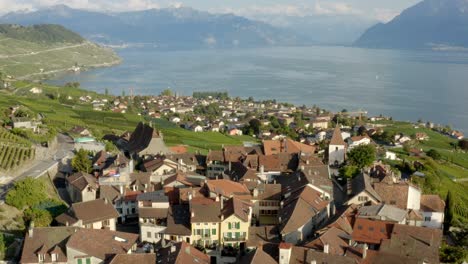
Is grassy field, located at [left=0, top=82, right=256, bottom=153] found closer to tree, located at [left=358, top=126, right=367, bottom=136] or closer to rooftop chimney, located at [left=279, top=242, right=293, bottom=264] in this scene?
tree, located at [left=358, top=126, right=367, bottom=136]

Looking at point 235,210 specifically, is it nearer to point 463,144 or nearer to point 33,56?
point 463,144

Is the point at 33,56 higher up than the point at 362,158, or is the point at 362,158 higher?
the point at 33,56

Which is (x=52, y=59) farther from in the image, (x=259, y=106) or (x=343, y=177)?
(x=343, y=177)

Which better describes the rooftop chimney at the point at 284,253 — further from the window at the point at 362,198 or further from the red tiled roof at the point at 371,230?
the window at the point at 362,198

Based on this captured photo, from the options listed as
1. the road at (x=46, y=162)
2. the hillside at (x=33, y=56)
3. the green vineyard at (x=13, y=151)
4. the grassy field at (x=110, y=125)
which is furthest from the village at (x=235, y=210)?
the hillside at (x=33, y=56)

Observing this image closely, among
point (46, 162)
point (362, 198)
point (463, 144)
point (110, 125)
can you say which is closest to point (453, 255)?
point (362, 198)

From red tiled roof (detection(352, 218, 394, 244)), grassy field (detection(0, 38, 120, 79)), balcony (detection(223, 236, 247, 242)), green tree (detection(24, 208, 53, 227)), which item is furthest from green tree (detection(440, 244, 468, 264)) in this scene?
grassy field (detection(0, 38, 120, 79))
